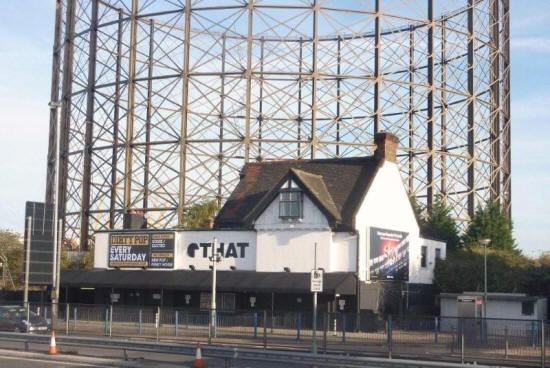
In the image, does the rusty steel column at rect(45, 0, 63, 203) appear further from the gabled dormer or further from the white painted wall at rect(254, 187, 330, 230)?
the white painted wall at rect(254, 187, 330, 230)

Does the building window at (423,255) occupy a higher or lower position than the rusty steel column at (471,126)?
lower

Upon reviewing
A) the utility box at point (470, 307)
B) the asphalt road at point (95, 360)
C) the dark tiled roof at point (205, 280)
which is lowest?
the asphalt road at point (95, 360)

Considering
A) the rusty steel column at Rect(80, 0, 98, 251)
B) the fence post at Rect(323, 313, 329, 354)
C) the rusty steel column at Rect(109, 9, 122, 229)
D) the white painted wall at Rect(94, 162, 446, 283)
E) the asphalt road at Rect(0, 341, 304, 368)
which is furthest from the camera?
the rusty steel column at Rect(80, 0, 98, 251)

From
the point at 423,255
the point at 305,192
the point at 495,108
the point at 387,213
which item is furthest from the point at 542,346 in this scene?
the point at 495,108

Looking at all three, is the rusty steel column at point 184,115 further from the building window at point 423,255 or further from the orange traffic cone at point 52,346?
the orange traffic cone at point 52,346

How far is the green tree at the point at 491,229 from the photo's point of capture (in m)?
47.8

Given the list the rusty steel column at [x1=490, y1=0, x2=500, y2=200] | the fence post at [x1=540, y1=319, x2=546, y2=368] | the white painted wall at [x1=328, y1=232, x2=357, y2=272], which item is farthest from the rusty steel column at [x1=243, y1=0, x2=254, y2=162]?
the fence post at [x1=540, y1=319, x2=546, y2=368]

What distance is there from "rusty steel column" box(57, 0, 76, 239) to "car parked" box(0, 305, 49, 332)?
24467 mm

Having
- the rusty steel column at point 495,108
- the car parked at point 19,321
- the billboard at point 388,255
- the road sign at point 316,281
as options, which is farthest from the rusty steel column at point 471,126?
the road sign at point 316,281

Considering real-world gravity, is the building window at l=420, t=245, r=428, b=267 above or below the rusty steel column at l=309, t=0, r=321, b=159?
below

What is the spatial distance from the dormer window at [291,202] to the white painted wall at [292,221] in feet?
0.68

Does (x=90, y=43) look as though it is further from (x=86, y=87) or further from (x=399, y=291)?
(x=399, y=291)

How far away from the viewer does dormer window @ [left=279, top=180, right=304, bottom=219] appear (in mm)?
36656

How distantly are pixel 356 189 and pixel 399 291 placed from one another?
17.2 ft
